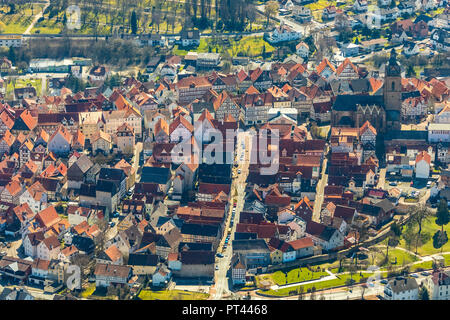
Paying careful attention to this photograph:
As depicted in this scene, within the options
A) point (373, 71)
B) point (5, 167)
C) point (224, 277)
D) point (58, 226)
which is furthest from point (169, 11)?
point (224, 277)

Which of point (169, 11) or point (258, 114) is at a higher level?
point (169, 11)

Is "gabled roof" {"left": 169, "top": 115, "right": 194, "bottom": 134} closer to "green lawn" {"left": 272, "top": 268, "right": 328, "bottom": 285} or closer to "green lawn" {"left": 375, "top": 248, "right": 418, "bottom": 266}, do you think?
"green lawn" {"left": 272, "top": 268, "right": 328, "bottom": 285}

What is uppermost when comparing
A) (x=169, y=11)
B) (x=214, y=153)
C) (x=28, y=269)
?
(x=169, y=11)

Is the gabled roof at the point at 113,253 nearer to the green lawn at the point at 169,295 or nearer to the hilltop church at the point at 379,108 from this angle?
the green lawn at the point at 169,295

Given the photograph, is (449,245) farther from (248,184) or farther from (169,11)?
(169,11)

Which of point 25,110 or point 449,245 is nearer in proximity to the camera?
point 449,245

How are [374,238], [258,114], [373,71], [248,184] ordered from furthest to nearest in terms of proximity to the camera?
[373,71]
[258,114]
[248,184]
[374,238]

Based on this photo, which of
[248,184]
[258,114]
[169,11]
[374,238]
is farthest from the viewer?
[169,11]

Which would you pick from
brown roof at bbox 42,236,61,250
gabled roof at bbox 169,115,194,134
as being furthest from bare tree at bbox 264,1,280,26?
brown roof at bbox 42,236,61,250

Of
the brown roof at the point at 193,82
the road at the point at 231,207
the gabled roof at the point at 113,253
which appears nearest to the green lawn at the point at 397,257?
the road at the point at 231,207
